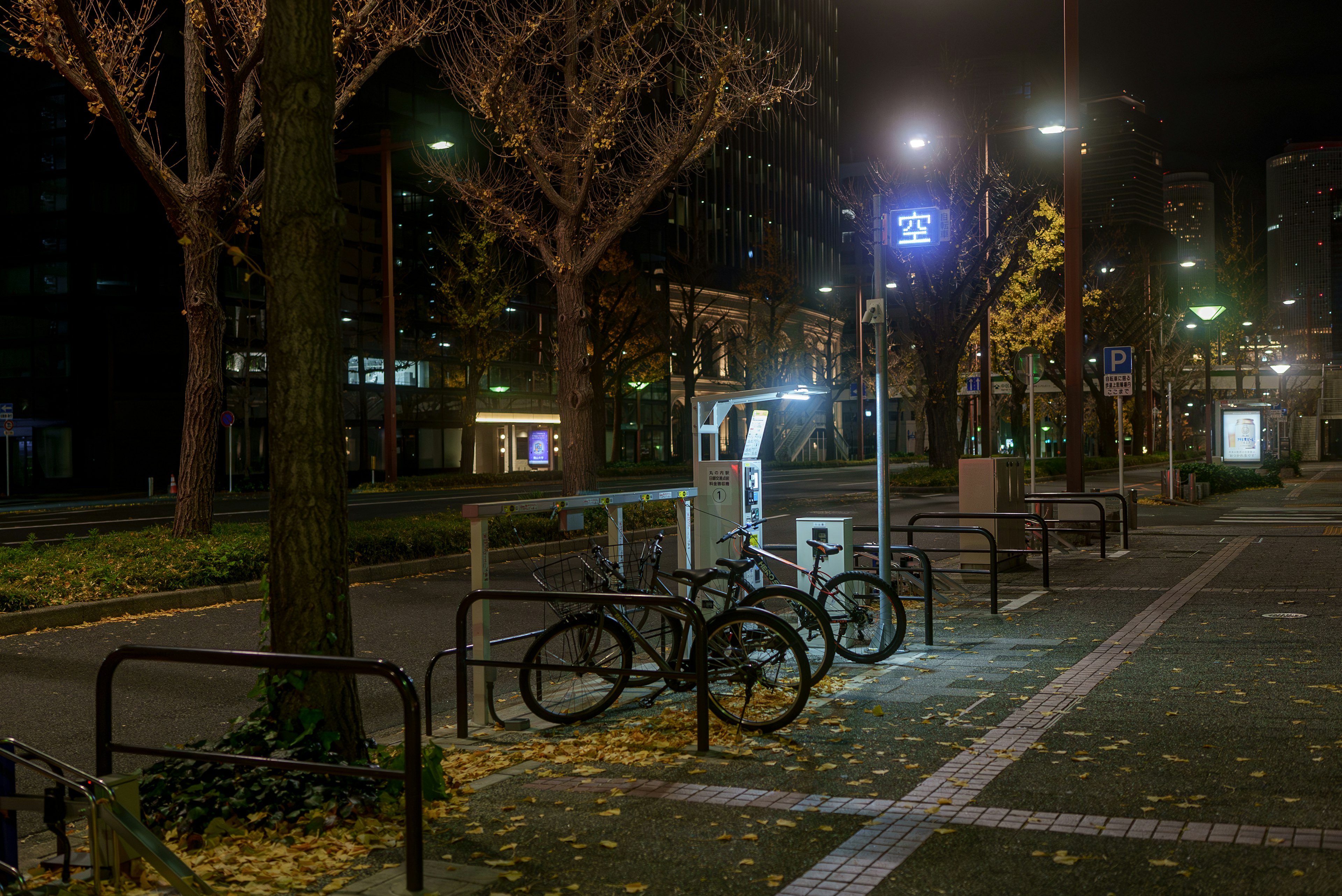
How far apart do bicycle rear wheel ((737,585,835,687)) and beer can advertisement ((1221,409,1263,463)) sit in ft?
132

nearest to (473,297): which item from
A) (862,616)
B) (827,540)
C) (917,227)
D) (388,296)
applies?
(388,296)

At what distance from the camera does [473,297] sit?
45344mm

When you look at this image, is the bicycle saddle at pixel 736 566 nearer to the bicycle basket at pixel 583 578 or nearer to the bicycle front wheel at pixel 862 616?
the bicycle basket at pixel 583 578

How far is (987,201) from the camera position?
3338 centimetres

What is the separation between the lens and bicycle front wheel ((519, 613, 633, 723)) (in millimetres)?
6906

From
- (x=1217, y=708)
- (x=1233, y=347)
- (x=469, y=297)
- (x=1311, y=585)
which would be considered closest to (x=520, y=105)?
(x=1311, y=585)

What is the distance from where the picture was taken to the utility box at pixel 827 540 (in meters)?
9.66

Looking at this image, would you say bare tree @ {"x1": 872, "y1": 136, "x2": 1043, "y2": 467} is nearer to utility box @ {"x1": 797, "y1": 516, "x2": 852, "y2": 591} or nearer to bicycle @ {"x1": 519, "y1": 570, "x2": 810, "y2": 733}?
utility box @ {"x1": 797, "y1": 516, "x2": 852, "y2": 591}

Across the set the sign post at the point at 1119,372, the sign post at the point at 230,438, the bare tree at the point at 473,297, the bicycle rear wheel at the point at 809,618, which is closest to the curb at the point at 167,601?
the bicycle rear wheel at the point at 809,618

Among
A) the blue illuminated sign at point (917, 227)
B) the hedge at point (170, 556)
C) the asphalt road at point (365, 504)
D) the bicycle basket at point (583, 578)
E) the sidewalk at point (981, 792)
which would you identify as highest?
the blue illuminated sign at point (917, 227)

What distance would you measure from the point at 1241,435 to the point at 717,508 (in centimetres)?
4079

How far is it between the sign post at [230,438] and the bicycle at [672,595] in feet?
96.5

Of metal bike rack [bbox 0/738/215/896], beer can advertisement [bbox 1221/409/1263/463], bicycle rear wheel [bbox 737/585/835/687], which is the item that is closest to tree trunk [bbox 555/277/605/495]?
bicycle rear wheel [bbox 737/585/835/687]

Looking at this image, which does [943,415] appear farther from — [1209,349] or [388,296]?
[388,296]
